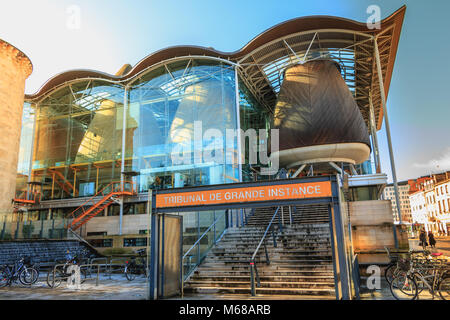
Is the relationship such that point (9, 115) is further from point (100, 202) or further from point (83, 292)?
point (83, 292)

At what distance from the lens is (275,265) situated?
13.0 metres

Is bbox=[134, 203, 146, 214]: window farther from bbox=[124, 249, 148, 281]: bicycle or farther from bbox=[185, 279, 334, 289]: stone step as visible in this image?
bbox=[185, 279, 334, 289]: stone step

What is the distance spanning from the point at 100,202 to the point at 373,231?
2017 cm

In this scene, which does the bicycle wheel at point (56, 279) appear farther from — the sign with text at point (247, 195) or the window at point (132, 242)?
the window at point (132, 242)

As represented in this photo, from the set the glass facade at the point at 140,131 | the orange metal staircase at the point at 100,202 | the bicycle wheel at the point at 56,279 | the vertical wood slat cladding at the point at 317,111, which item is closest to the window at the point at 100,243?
the orange metal staircase at the point at 100,202

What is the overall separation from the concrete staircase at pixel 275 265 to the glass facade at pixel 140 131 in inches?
371

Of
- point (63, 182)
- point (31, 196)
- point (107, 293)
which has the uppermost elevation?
point (63, 182)

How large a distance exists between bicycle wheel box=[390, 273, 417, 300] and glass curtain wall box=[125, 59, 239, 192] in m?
15.4

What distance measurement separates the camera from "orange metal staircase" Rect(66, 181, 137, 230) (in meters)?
26.8

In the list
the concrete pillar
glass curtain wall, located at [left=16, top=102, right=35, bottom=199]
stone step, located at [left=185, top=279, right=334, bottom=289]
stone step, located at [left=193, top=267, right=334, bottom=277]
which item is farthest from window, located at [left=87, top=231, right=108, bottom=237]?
stone step, located at [left=185, top=279, right=334, bottom=289]

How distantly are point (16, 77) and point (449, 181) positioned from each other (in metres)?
74.0

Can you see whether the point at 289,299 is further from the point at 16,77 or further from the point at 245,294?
the point at 16,77

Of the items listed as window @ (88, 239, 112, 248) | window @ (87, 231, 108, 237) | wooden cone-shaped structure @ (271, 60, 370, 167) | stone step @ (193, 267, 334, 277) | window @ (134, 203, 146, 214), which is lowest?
stone step @ (193, 267, 334, 277)

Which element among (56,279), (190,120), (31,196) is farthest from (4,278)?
(31,196)
